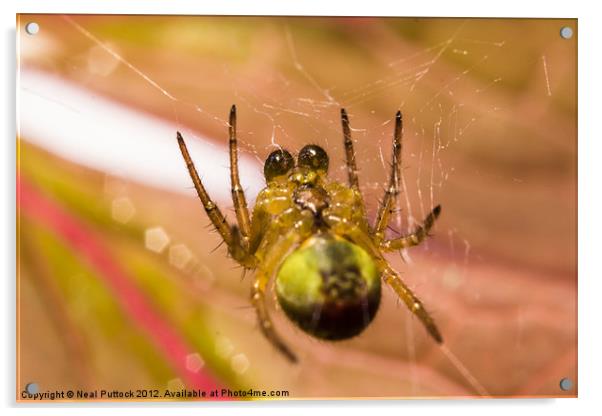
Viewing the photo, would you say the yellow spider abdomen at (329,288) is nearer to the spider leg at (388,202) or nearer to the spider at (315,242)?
the spider at (315,242)

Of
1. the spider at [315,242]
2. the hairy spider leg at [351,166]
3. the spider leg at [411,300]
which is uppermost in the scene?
the hairy spider leg at [351,166]

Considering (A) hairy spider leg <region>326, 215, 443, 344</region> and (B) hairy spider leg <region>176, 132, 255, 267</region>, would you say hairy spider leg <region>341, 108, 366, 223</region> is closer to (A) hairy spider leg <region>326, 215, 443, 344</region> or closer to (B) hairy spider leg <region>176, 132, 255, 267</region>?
(A) hairy spider leg <region>326, 215, 443, 344</region>

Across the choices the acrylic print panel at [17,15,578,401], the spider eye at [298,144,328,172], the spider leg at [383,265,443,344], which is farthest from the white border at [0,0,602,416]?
the spider eye at [298,144,328,172]

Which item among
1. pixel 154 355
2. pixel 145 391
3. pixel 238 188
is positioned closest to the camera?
pixel 238 188

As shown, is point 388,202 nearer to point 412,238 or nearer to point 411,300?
point 412,238
